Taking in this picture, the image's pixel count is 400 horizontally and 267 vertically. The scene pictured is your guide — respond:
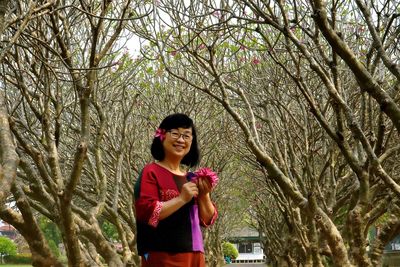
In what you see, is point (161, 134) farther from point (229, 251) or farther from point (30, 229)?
point (229, 251)

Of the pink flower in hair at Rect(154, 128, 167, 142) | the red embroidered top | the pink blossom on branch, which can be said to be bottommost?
the red embroidered top

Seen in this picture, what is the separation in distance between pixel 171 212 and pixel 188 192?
151mm

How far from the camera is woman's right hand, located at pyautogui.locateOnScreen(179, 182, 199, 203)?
340 centimetres

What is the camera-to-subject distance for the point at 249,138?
6.83 meters

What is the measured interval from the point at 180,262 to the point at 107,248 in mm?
3863

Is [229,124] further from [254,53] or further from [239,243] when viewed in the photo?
[239,243]

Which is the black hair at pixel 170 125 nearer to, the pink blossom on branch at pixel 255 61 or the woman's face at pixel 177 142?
the woman's face at pixel 177 142

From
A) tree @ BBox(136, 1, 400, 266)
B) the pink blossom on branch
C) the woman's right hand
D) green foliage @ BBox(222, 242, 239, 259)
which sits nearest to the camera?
the woman's right hand

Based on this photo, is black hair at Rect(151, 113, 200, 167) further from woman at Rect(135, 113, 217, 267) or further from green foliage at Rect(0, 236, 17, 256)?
green foliage at Rect(0, 236, 17, 256)

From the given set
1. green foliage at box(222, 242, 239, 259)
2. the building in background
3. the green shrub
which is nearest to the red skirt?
the green shrub

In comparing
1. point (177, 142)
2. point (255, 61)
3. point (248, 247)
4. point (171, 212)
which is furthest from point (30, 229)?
point (248, 247)

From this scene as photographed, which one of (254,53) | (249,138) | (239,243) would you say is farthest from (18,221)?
(239,243)

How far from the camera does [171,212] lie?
346 centimetres

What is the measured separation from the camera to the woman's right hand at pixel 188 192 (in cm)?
340
